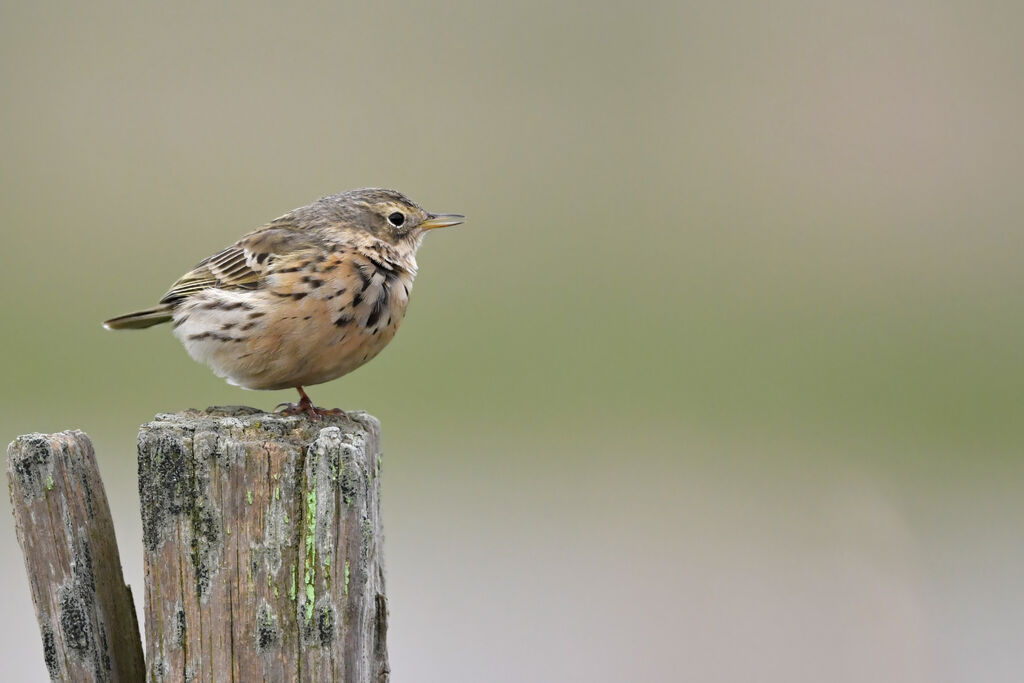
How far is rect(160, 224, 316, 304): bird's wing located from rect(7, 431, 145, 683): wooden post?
2472 millimetres

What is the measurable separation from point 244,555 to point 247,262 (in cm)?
293

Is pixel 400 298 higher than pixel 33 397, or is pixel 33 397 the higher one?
pixel 33 397

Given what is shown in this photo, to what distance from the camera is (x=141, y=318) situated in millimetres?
6680

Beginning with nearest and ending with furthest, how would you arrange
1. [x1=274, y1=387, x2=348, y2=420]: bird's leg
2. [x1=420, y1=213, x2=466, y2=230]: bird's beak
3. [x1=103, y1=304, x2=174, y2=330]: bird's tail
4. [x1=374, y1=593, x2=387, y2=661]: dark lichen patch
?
[x1=374, y1=593, x2=387, y2=661]: dark lichen patch, [x1=274, y1=387, x2=348, y2=420]: bird's leg, [x1=103, y1=304, x2=174, y2=330]: bird's tail, [x1=420, y1=213, x2=466, y2=230]: bird's beak

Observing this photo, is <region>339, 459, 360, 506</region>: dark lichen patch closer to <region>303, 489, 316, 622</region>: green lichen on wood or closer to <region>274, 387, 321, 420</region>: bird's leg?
<region>303, 489, 316, 622</region>: green lichen on wood

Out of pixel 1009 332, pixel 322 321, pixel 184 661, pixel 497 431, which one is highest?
pixel 1009 332

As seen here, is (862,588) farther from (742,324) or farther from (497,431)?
(742,324)

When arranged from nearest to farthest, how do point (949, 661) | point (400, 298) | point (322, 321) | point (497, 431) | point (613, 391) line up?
point (322, 321), point (400, 298), point (949, 661), point (497, 431), point (613, 391)

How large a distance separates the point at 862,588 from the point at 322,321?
212 inches

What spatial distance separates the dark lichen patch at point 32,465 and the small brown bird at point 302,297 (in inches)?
83.6

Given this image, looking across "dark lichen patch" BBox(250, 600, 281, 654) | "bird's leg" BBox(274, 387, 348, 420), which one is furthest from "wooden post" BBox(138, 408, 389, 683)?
"bird's leg" BBox(274, 387, 348, 420)

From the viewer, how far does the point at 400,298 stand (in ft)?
21.0

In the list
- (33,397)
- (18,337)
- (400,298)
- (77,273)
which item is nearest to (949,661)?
(400,298)

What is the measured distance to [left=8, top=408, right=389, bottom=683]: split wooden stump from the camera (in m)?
3.80
